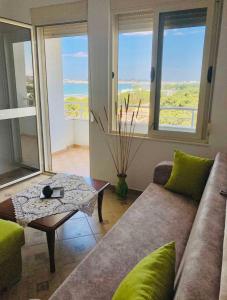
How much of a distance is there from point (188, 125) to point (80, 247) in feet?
5.86

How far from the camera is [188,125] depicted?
9.25 ft

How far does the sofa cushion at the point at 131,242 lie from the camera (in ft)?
3.91

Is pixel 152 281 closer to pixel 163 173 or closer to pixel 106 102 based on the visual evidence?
pixel 163 173

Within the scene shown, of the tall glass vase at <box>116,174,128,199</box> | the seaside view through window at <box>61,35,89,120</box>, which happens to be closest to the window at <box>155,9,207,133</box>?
the tall glass vase at <box>116,174,128,199</box>

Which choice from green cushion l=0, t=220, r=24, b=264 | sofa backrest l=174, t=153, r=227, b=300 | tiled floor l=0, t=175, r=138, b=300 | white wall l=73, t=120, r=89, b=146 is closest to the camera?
sofa backrest l=174, t=153, r=227, b=300

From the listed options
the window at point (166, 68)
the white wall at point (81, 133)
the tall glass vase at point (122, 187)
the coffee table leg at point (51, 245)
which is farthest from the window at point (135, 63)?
the white wall at point (81, 133)

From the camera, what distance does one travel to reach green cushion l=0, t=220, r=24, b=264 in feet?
5.08

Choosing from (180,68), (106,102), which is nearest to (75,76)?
(106,102)

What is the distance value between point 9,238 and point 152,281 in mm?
1129

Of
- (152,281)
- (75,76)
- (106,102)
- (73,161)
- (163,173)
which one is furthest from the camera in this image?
(75,76)

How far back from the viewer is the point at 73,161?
449cm

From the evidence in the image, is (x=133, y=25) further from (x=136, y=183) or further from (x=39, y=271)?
(x=39, y=271)

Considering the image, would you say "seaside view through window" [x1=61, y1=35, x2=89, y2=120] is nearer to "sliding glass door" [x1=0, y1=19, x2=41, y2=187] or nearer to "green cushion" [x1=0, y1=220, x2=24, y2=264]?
"sliding glass door" [x1=0, y1=19, x2=41, y2=187]

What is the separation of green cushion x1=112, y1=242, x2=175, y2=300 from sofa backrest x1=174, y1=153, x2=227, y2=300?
0.14 feet
